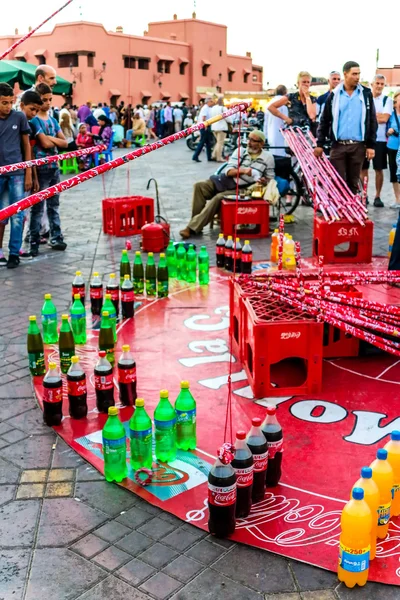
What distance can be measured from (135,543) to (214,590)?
51cm

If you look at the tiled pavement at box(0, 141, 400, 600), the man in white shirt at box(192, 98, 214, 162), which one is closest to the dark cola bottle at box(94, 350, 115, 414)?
the tiled pavement at box(0, 141, 400, 600)

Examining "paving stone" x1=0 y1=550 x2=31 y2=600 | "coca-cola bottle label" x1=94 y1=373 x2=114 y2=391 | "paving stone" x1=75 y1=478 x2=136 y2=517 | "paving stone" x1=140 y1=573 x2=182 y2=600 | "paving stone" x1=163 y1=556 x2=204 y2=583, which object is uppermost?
"coca-cola bottle label" x1=94 y1=373 x2=114 y2=391

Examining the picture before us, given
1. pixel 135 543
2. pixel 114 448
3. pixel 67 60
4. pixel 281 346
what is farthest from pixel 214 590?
Answer: pixel 67 60

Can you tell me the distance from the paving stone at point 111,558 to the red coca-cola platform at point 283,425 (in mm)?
412

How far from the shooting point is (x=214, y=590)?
9.60 ft

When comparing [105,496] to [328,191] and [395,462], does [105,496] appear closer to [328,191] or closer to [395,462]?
[395,462]

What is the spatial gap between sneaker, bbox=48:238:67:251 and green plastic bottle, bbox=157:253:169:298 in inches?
113

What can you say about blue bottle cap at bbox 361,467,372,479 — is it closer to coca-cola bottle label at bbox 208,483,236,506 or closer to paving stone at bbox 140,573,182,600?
coca-cola bottle label at bbox 208,483,236,506

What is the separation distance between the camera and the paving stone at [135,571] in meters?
3.00

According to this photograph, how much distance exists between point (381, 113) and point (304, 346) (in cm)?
781

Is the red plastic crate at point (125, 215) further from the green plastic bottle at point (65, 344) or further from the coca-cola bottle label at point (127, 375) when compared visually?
the coca-cola bottle label at point (127, 375)

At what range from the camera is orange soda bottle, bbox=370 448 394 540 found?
317 cm

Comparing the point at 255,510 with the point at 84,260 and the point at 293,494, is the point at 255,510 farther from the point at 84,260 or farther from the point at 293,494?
the point at 84,260

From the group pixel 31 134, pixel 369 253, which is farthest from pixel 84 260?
pixel 369 253
